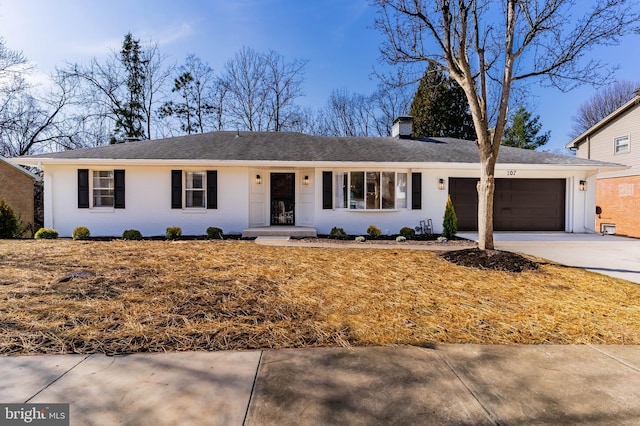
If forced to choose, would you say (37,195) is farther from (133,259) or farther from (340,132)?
(340,132)

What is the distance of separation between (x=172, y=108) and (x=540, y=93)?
22.9m

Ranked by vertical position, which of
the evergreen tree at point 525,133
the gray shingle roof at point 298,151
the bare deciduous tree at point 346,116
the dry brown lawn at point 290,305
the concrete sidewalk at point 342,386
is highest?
the bare deciduous tree at point 346,116

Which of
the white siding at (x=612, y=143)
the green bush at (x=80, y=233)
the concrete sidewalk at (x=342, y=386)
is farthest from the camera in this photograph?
the white siding at (x=612, y=143)

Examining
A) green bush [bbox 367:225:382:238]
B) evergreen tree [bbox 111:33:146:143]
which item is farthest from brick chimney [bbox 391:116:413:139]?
evergreen tree [bbox 111:33:146:143]

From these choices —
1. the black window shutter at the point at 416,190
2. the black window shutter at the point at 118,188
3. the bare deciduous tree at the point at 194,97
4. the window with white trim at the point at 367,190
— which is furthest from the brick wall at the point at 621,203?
the bare deciduous tree at the point at 194,97

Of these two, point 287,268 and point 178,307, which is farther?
point 287,268

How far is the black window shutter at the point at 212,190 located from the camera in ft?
34.6

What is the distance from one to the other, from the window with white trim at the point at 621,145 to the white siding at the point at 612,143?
13cm

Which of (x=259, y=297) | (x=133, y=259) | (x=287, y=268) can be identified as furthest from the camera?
(x=133, y=259)

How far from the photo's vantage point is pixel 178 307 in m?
3.59

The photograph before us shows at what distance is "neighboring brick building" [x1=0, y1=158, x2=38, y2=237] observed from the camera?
13414 mm

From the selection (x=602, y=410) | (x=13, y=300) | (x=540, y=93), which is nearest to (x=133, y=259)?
(x=13, y=300)

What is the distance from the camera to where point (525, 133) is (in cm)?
2427

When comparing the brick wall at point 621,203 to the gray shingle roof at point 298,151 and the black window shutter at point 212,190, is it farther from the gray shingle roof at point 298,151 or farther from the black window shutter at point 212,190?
the black window shutter at point 212,190
